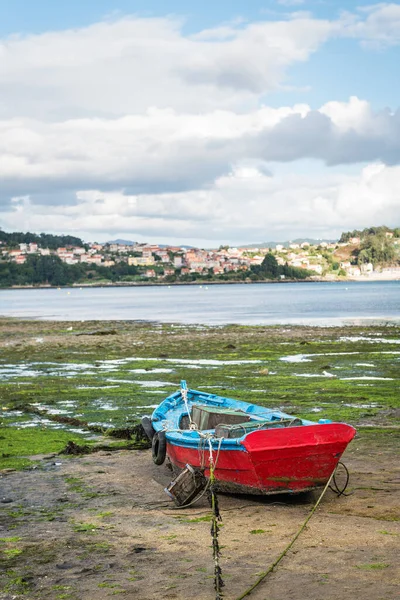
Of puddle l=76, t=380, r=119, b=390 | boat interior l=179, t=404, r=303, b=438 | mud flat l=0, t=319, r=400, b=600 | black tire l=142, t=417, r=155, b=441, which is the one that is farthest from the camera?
puddle l=76, t=380, r=119, b=390

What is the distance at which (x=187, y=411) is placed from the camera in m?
15.7

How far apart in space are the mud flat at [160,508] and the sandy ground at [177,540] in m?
0.03

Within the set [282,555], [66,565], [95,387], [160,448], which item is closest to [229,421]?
[160,448]

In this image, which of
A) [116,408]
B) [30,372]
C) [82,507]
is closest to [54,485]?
[82,507]

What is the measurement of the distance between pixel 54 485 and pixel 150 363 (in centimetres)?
2011

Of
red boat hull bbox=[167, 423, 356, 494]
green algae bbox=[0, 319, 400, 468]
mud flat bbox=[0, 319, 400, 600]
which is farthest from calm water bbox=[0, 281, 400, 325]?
red boat hull bbox=[167, 423, 356, 494]

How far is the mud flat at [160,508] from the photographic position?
870 centimetres

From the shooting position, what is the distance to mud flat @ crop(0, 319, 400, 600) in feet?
28.5

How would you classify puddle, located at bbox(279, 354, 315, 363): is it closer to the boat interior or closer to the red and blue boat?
the boat interior

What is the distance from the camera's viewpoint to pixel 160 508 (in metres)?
12.0

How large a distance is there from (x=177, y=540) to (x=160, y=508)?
1756mm

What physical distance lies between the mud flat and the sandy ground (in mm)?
25

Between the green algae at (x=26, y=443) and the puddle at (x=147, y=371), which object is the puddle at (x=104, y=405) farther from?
the puddle at (x=147, y=371)

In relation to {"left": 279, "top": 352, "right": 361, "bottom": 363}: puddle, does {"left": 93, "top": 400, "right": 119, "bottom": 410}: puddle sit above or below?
below
